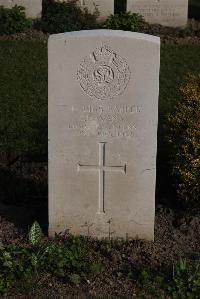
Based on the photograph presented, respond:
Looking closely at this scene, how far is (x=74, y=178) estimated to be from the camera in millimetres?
5918

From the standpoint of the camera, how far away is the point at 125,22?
12727 mm

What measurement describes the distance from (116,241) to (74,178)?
2.13 ft

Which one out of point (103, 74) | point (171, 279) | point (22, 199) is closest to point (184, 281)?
point (171, 279)

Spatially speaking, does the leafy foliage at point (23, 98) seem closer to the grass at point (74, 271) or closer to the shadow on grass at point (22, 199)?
the shadow on grass at point (22, 199)

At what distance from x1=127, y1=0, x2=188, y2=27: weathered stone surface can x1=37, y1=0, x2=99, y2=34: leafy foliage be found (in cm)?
82

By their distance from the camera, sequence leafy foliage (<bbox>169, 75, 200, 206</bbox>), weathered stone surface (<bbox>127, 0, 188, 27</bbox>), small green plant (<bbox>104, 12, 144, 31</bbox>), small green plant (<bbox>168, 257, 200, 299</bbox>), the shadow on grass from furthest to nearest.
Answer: weathered stone surface (<bbox>127, 0, 188, 27</bbox>) → small green plant (<bbox>104, 12, 144, 31</bbox>) → the shadow on grass → leafy foliage (<bbox>169, 75, 200, 206</bbox>) → small green plant (<bbox>168, 257, 200, 299</bbox>)

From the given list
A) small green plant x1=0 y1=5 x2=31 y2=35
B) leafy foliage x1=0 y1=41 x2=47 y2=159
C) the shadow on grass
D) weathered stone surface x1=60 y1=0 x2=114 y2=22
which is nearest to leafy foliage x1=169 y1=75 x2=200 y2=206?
the shadow on grass

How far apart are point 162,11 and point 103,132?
26.7 feet

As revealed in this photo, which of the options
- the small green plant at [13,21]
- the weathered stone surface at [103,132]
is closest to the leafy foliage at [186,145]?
the weathered stone surface at [103,132]

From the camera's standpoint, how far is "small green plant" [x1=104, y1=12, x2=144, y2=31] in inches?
500

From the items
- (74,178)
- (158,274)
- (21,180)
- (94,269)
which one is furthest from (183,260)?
(21,180)

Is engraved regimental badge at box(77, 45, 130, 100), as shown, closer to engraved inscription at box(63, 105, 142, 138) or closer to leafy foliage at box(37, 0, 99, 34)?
engraved inscription at box(63, 105, 142, 138)

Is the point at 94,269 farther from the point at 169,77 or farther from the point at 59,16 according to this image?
the point at 59,16

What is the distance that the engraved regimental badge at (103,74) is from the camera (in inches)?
220
